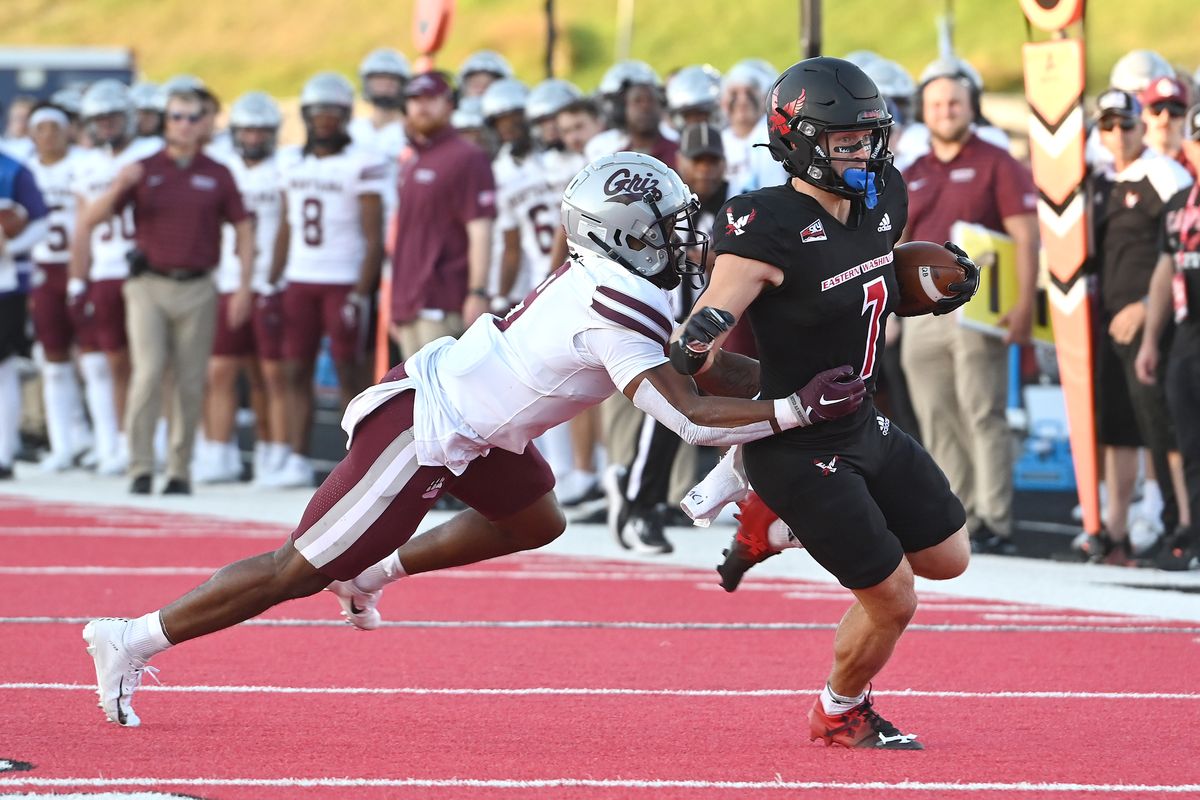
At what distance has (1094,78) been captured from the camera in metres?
37.6

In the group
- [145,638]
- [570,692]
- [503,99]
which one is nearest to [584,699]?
[570,692]

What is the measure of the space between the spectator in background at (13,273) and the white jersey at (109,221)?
1.16 ft

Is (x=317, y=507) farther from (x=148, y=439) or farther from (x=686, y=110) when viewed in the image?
(x=148, y=439)

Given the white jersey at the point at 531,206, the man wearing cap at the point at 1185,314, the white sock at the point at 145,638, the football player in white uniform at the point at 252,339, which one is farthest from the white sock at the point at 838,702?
A: the football player in white uniform at the point at 252,339

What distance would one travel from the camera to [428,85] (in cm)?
1009

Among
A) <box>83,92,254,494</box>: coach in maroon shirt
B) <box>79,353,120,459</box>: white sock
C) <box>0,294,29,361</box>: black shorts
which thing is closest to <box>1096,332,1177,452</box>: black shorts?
<box>83,92,254,494</box>: coach in maroon shirt

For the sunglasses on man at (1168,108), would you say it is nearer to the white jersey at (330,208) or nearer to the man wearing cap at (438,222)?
the man wearing cap at (438,222)

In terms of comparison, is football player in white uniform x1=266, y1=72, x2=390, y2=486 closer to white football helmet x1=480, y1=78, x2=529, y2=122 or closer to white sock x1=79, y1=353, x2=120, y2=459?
white football helmet x1=480, y1=78, x2=529, y2=122

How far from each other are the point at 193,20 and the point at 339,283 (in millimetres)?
43520

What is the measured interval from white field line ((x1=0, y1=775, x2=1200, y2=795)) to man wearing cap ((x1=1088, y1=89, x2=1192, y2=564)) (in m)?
4.33

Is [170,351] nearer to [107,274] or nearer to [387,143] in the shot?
[107,274]

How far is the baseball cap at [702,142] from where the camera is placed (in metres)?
8.60

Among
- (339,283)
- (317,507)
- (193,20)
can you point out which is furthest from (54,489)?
(193,20)

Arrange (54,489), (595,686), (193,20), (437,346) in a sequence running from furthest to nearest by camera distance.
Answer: (193,20)
(54,489)
(595,686)
(437,346)
